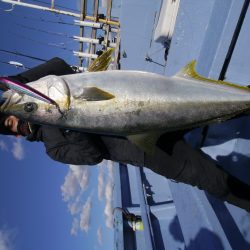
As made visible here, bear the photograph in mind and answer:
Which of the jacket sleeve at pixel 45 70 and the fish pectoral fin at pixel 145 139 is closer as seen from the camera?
the fish pectoral fin at pixel 145 139

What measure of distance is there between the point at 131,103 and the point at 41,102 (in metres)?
0.61

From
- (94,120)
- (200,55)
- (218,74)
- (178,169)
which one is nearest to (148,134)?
(94,120)

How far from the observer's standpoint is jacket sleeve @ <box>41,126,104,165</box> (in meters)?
2.71

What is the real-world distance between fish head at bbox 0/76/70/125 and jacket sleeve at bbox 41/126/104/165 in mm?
645

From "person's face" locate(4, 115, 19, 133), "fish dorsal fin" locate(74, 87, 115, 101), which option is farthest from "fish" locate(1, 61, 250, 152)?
"person's face" locate(4, 115, 19, 133)

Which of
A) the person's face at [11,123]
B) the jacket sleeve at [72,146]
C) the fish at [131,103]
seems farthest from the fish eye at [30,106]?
the person's face at [11,123]

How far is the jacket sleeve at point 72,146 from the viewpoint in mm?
2713

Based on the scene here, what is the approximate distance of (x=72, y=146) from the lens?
9.12ft

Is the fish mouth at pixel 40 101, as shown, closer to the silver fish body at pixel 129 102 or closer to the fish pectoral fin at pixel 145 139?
the silver fish body at pixel 129 102

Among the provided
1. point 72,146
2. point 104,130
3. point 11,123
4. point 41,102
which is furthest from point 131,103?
point 11,123

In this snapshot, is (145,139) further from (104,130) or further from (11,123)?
(11,123)

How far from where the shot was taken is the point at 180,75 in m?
2.38

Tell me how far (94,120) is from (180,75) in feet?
2.53

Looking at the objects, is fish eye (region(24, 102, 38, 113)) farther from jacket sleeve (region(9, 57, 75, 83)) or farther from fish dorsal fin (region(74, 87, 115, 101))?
jacket sleeve (region(9, 57, 75, 83))
